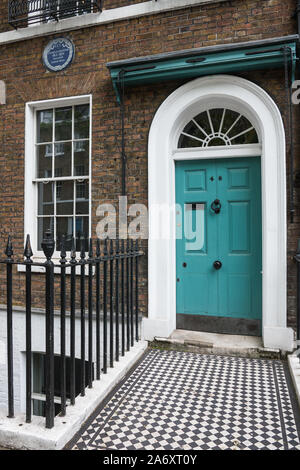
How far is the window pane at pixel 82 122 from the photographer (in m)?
5.30

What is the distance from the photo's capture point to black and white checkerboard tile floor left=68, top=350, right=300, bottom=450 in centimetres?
244

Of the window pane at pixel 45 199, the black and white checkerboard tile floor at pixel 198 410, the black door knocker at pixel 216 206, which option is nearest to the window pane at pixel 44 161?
the window pane at pixel 45 199

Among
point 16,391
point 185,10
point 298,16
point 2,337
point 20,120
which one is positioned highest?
point 185,10

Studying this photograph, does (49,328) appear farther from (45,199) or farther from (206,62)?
(206,62)

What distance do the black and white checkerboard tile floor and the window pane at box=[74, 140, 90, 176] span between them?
9.66 feet

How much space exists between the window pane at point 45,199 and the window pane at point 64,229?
224mm

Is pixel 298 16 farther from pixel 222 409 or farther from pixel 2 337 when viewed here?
pixel 2 337

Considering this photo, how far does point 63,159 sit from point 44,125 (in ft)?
2.31

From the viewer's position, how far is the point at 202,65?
435 centimetres

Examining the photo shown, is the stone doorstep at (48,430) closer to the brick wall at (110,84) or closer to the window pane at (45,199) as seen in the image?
the brick wall at (110,84)

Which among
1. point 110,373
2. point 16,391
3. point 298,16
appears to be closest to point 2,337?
point 16,391

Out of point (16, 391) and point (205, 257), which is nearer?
point (205, 257)

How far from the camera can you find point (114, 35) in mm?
5027
